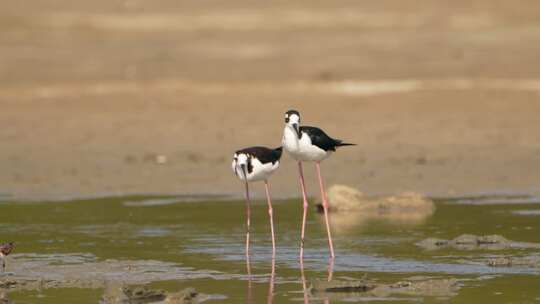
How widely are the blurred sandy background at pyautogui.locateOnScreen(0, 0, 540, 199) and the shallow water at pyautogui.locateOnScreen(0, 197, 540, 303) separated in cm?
167

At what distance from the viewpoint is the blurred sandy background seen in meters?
16.8

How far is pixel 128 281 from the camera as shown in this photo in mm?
9836

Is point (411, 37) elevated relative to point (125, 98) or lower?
elevated

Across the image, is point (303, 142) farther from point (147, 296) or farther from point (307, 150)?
point (147, 296)

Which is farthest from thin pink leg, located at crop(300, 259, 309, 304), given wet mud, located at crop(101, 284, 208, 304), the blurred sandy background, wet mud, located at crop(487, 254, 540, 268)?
the blurred sandy background

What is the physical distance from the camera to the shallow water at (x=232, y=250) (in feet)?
31.1

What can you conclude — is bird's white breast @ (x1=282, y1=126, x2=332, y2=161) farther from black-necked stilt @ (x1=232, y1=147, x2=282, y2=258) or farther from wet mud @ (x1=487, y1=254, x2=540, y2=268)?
wet mud @ (x1=487, y1=254, x2=540, y2=268)

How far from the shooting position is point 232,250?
11445mm

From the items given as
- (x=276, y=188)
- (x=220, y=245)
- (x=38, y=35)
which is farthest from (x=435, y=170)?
(x=38, y=35)

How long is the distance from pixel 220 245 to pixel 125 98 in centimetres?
1079

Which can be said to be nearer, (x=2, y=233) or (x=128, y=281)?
(x=128, y=281)

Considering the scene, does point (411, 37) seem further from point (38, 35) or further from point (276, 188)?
point (276, 188)

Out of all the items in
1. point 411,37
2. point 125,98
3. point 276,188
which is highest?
point 411,37

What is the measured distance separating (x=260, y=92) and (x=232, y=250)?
11.0 meters
